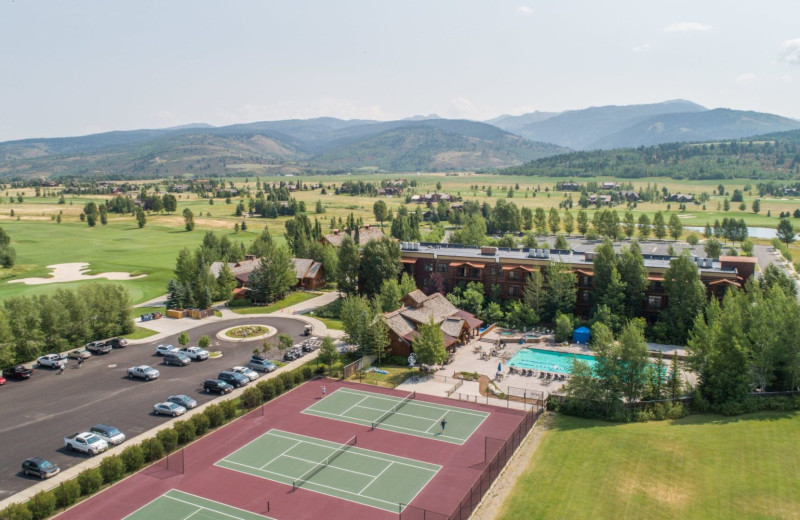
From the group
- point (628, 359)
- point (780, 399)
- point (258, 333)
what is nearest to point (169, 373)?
point (258, 333)

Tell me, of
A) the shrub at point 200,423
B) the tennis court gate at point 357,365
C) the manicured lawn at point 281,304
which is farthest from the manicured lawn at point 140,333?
the shrub at point 200,423

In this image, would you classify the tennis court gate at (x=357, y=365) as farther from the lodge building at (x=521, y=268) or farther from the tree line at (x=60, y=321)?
the tree line at (x=60, y=321)

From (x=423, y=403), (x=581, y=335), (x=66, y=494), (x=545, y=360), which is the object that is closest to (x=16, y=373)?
(x=66, y=494)

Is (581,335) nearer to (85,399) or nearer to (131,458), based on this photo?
(131,458)

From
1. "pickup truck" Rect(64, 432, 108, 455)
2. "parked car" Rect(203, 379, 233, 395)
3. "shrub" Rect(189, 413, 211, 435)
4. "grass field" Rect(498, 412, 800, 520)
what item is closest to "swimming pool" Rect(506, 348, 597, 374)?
"grass field" Rect(498, 412, 800, 520)

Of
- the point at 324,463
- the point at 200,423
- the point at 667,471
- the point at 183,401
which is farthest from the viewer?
the point at 183,401

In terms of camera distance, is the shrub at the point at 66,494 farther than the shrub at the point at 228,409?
No
